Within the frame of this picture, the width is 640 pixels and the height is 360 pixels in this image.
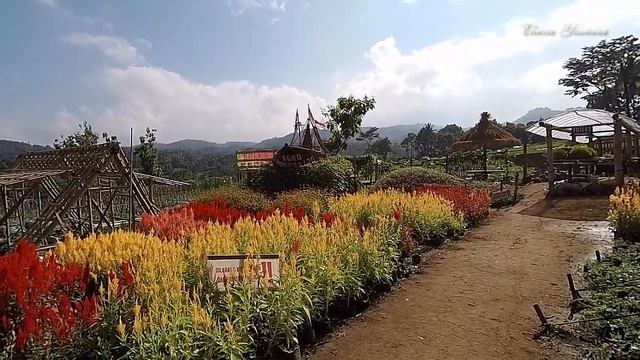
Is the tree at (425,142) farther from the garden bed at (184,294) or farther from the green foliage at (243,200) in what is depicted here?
the garden bed at (184,294)

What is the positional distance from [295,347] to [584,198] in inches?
479

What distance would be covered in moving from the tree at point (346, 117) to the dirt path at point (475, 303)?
49.8 ft

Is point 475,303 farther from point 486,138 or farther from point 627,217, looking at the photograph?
point 486,138

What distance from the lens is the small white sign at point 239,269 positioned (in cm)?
364

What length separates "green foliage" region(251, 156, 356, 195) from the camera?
1405 centimetres

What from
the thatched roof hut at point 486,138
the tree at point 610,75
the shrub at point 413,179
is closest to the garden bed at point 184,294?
the shrub at point 413,179

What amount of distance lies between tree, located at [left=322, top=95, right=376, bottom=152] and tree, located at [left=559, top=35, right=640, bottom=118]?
24.4 meters

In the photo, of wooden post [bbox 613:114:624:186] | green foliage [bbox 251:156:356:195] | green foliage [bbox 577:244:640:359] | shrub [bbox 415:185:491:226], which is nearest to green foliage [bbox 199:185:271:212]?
shrub [bbox 415:185:491:226]

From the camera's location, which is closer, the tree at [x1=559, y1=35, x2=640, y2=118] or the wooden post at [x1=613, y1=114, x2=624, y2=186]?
the wooden post at [x1=613, y1=114, x2=624, y2=186]

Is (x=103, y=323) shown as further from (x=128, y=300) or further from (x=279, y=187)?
(x=279, y=187)

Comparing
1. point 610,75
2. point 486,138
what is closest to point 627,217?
point 486,138

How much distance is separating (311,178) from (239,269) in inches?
411

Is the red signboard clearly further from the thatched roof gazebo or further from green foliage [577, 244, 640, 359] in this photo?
green foliage [577, 244, 640, 359]

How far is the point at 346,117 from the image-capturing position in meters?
23.2
